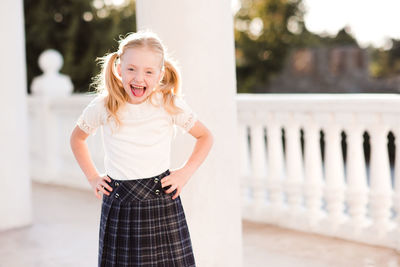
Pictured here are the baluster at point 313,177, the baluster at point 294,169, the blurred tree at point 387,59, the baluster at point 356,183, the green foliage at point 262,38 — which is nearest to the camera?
the baluster at point 356,183

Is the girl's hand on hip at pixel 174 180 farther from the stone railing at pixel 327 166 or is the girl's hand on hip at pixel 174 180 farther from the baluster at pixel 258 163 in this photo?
the baluster at pixel 258 163

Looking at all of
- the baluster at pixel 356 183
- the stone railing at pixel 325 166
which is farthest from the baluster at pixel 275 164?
the baluster at pixel 356 183

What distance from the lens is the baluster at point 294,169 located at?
15.7 ft

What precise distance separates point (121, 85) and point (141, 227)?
0.59 meters

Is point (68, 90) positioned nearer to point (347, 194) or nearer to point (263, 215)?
point (263, 215)

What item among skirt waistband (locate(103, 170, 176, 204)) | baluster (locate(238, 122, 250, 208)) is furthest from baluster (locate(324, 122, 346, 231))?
skirt waistband (locate(103, 170, 176, 204))

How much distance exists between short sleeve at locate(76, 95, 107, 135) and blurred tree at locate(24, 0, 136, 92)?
1549 cm

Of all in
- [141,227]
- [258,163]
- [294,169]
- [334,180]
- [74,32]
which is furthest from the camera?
[74,32]

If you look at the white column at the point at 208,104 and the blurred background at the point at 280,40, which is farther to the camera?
the blurred background at the point at 280,40

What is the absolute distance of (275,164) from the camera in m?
4.93

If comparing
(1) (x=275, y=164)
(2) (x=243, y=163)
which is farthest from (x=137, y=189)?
(2) (x=243, y=163)

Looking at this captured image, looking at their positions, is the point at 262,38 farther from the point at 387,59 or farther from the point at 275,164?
the point at 275,164

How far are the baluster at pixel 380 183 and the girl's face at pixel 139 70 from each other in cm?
230

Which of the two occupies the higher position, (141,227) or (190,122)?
(190,122)
